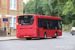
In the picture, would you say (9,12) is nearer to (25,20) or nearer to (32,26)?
(25,20)

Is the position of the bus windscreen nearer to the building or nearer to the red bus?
the red bus

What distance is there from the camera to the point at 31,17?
76.7 ft

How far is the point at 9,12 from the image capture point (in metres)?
32.1

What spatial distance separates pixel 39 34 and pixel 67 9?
1106 inches

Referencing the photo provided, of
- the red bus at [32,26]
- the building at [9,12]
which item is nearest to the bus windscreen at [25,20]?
the red bus at [32,26]

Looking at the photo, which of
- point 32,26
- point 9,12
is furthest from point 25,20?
point 9,12

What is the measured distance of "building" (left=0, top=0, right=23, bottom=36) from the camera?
30967 millimetres

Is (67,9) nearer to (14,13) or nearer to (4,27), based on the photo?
(14,13)

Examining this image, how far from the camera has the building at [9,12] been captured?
30967 mm

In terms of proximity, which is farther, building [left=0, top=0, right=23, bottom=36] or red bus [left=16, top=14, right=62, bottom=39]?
building [left=0, top=0, right=23, bottom=36]

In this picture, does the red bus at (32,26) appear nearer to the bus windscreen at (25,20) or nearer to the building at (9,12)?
the bus windscreen at (25,20)

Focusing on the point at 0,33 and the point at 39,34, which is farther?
the point at 0,33

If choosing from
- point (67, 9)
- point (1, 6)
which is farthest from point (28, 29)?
point (67, 9)

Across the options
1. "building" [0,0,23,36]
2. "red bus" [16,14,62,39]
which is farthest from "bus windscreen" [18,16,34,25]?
"building" [0,0,23,36]
